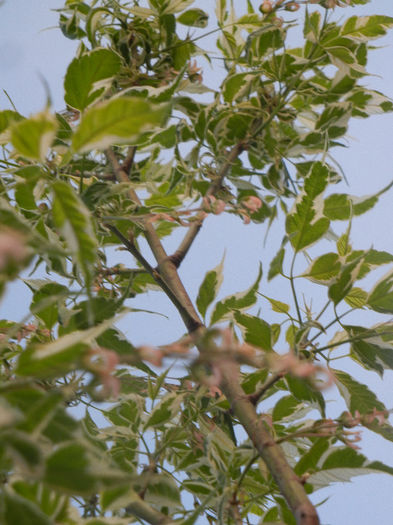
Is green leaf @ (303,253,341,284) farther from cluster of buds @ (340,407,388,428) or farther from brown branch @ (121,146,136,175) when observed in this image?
brown branch @ (121,146,136,175)

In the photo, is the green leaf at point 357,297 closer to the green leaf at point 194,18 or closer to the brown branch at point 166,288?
the brown branch at point 166,288

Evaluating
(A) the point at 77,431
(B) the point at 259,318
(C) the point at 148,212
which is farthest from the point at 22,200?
(A) the point at 77,431

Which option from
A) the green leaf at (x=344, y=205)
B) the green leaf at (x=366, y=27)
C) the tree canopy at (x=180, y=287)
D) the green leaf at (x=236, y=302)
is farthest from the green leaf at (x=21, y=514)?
the green leaf at (x=366, y=27)

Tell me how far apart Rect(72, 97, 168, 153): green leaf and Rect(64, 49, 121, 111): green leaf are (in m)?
0.27

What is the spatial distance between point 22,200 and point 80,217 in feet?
0.98

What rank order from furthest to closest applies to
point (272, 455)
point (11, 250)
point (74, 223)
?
1. point (272, 455)
2. point (74, 223)
3. point (11, 250)

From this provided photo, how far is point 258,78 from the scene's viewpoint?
0.65 metres

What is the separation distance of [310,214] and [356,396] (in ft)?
0.54

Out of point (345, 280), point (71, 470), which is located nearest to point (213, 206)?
point (345, 280)

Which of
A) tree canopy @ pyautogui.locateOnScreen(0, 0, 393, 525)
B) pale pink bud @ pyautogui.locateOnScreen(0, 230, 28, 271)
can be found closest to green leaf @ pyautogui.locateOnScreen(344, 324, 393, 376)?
tree canopy @ pyautogui.locateOnScreen(0, 0, 393, 525)

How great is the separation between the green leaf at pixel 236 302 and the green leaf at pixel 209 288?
11mm

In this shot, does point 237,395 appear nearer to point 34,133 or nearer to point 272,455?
point 272,455

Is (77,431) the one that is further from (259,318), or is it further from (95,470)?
(259,318)

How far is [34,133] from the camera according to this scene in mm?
278
